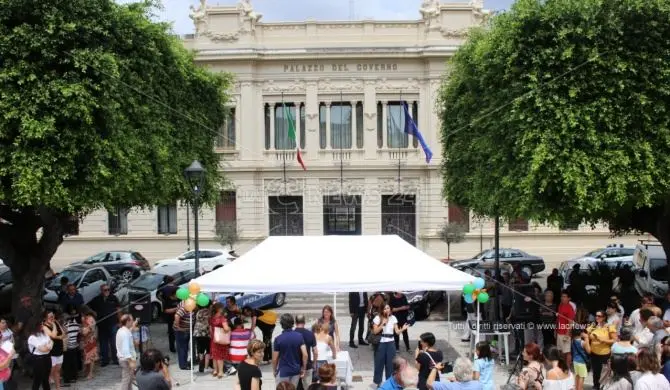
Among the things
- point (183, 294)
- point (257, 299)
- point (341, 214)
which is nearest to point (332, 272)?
point (183, 294)

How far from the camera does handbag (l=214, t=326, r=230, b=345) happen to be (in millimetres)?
12008

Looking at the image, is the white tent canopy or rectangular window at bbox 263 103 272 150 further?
rectangular window at bbox 263 103 272 150

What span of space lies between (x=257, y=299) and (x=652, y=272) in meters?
11.6

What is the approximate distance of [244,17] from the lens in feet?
108

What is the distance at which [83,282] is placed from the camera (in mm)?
19938

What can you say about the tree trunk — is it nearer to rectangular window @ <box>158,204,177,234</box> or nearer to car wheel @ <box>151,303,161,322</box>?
car wheel @ <box>151,303,161,322</box>

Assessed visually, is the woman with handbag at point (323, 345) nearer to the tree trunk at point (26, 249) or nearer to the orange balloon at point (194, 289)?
the orange balloon at point (194, 289)

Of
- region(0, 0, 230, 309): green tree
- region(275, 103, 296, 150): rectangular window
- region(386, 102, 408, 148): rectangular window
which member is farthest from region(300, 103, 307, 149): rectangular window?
region(0, 0, 230, 309): green tree

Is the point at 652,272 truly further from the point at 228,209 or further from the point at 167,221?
the point at 167,221

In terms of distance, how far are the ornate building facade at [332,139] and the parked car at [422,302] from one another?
13.6 metres

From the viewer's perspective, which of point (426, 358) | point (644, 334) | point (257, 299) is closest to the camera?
point (426, 358)

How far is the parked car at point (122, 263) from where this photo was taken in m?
26.4

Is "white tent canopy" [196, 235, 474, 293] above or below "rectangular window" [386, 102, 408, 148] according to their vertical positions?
below

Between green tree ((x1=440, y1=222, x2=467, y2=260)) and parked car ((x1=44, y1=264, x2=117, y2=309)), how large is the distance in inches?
634
